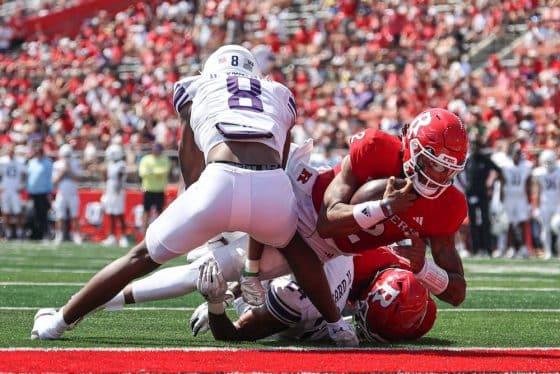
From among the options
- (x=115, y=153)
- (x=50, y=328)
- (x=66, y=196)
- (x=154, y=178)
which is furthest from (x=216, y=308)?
(x=115, y=153)

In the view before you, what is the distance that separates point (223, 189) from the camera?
5238mm

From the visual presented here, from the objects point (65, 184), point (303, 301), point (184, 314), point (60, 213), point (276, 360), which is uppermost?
point (276, 360)

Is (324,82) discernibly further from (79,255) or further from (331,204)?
(331,204)

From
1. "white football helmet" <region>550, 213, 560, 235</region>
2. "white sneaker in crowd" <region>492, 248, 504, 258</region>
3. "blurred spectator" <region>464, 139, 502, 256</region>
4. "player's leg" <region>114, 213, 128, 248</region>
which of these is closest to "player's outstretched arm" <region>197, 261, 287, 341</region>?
"white football helmet" <region>550, 213, 560, 235</region>

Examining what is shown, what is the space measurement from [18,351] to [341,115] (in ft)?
50.0

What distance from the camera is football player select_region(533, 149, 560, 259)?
53.6 feet

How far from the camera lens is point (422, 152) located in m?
5.24

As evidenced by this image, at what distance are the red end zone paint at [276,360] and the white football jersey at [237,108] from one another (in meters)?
1.02

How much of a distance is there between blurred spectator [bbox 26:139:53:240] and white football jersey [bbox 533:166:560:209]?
816 cm

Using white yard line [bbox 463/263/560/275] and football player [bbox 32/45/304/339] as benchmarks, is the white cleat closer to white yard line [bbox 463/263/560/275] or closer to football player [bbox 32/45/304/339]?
football player [bbox 32/45/304/339]

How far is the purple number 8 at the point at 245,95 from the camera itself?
18.3ft

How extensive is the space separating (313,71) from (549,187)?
7.17 metres

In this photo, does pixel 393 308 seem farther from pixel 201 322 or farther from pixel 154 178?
pixel 154 178

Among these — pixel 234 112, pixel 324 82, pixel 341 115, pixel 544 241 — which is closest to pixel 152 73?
pixel 324 82
